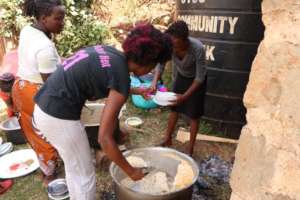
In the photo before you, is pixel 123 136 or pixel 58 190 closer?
pixel 58 190

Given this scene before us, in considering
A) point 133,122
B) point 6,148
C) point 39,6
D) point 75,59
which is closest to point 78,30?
point 133,122

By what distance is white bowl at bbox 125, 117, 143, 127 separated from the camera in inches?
169

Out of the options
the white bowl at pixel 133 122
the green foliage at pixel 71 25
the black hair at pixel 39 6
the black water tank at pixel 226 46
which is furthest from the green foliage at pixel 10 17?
the black hair at pixel 39 6

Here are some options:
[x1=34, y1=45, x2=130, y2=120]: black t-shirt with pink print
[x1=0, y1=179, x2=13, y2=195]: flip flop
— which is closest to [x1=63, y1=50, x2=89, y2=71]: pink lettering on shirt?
[x1=34, y1=45, x2=130, y2=120]: black t-shirt with pink print

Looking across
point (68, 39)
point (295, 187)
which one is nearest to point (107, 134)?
point (295, 187)

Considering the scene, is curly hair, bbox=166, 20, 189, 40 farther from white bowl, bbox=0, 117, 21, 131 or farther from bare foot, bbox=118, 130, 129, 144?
white bowl, bbox=0, 117, 21, 131

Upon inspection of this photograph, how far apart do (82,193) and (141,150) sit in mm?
576

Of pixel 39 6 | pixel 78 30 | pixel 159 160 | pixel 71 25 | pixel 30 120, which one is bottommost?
pixel 159 160

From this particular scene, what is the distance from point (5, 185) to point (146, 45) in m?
2.31

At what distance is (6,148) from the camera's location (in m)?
3.70

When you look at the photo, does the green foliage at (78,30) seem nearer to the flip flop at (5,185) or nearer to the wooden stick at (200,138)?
the wooden stick at (200,138)

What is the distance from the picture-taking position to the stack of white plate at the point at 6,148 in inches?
144

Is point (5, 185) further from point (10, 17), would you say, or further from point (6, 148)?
point (10, 17)

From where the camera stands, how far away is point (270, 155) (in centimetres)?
132
